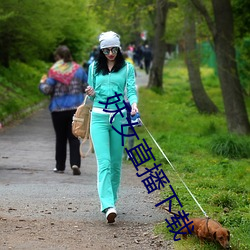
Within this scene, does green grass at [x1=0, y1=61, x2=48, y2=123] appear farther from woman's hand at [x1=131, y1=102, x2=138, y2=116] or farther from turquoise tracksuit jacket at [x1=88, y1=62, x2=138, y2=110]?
woman's hand at [x1=131, y1=102, x2=138, y2=116]

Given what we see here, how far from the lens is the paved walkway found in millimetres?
6906

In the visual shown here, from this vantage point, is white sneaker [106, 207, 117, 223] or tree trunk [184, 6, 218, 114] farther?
tree trunk [184, 6, 218, 114]

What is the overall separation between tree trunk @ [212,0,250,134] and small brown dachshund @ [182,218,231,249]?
10365 millimetres

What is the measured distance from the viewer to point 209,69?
54.2 meters

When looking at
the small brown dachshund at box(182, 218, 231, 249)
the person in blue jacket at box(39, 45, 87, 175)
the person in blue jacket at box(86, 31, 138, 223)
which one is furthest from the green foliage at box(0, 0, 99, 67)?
the small brown dachshund at box(182, 218, 231, 249)

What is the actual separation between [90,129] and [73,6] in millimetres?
18522

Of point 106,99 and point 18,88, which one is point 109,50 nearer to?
point 106,99

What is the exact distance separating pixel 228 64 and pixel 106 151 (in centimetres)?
950

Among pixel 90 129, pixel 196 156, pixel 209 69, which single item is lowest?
pixel 209 69

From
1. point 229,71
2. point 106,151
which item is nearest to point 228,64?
point 229,71

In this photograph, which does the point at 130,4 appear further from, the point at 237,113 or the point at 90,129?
the point at 90,129

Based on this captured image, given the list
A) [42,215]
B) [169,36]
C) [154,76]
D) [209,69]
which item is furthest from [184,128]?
[209,69]

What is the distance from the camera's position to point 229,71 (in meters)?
16.7

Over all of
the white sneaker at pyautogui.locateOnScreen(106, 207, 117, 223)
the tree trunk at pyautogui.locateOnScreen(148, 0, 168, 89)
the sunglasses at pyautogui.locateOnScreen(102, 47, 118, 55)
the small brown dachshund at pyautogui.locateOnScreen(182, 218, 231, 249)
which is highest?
the sunglasses at pyautogui.locateOnScreen(102, 47, 118, 55)
